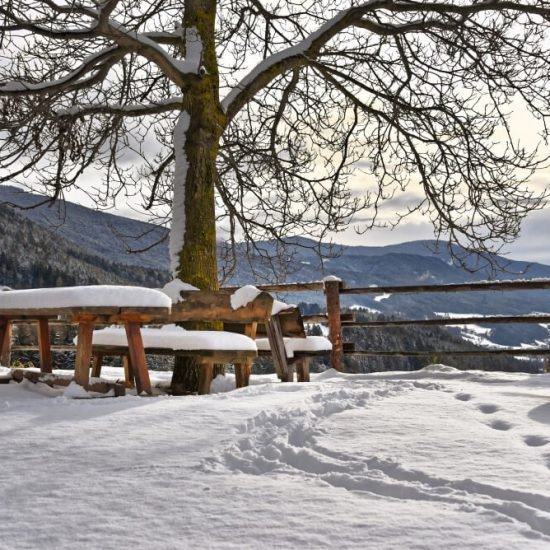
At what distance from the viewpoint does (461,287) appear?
26.3 ft

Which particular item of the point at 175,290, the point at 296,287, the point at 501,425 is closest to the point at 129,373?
the point at 175,290

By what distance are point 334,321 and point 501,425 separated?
524 cm

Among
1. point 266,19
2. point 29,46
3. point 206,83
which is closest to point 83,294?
point 206,83

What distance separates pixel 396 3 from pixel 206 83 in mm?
2521

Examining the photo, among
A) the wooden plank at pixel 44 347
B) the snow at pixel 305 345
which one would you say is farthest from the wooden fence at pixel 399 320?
the wooden plank at pixel 44 347

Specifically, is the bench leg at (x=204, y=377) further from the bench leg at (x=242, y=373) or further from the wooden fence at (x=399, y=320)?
the wooden fence at (x=399, y=320)

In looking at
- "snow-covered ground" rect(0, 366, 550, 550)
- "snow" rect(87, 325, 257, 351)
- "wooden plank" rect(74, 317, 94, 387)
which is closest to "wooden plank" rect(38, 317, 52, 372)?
"snow" rect(87, 325, 257, 351)

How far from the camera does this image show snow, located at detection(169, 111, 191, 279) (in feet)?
→ 20.1

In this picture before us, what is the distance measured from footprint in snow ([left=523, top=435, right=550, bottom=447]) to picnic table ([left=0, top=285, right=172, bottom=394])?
96.7 inches

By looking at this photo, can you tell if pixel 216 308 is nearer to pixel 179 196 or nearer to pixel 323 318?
pixel 179 196

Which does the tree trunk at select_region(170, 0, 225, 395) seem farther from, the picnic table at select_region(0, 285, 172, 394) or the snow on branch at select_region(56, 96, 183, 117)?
the picnic table at select_region(0, 285, 172, 394)

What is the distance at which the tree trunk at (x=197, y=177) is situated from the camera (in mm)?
6105

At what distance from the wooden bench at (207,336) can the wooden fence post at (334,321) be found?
3.06 meters

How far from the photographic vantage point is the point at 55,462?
7.43 ft
